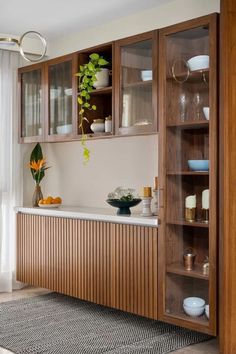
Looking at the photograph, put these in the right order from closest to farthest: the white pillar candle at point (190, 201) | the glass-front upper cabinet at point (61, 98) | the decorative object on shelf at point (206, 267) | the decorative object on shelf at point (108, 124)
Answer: the decorative object on shelf at point (206, 267) < the white pillar candle at point (190, 201) < the decorative object on shelf at point (108, 124) < the glass-front upper cabinet at point (61, 98)

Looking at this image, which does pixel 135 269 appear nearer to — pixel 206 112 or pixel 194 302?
pixel 194 302

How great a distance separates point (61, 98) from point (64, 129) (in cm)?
30

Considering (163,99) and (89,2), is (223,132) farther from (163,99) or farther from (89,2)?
(89,2)

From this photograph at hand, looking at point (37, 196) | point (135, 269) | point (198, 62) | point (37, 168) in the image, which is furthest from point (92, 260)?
point (198, 62)

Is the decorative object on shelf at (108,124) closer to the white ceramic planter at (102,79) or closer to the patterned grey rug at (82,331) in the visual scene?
the white ceramic planter at (102,79)

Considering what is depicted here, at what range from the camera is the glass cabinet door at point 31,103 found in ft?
16.5

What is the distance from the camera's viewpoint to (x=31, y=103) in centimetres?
513

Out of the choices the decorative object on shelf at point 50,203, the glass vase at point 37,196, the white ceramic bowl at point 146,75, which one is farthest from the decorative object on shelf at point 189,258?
the glass vase at point 37,196

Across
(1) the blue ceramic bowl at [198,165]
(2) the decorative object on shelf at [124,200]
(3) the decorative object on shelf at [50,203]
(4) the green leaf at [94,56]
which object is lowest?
(3) the decorative object on shelf at [50,203]

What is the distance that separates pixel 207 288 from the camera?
347 cm

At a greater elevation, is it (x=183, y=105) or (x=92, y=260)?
(x=183, y=105)

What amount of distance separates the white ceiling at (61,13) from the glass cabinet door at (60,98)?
0.36 metres

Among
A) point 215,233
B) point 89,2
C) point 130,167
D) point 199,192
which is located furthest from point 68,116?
point 215,233

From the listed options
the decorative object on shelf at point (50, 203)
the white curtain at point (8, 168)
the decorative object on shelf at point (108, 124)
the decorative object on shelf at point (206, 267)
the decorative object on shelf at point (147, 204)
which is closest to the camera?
the decorative object on shelf at point (206, 267)
